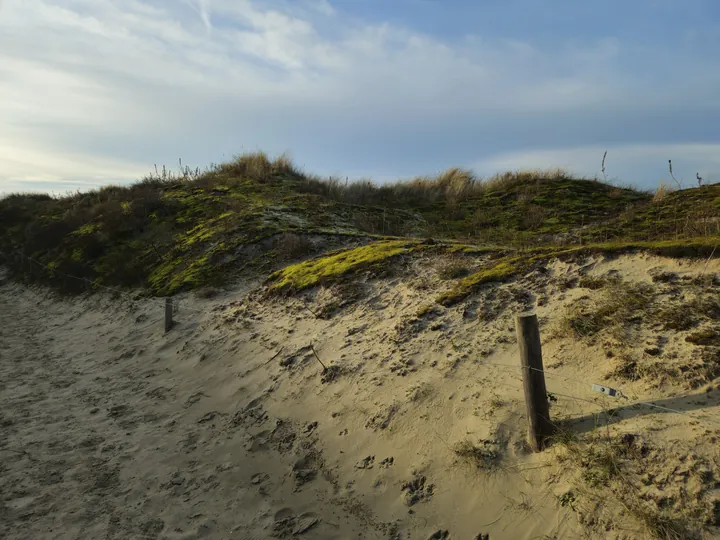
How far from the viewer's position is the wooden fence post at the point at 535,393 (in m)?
3.88

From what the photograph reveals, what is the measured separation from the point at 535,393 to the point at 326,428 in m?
2.54

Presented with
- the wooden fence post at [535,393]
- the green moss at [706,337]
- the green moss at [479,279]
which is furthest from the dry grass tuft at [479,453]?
the green moss at [479,279]

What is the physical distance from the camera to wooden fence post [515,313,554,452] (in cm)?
388

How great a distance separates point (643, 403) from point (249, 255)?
10032 millimetres

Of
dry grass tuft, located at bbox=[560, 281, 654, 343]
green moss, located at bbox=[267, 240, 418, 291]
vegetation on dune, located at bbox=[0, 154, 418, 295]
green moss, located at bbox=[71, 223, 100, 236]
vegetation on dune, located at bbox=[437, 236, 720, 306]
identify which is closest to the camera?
dry grass tuft, located at bbox=[560, 281, 654, 343]

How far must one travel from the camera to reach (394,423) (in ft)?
15.9

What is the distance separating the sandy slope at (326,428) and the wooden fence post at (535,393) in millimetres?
191

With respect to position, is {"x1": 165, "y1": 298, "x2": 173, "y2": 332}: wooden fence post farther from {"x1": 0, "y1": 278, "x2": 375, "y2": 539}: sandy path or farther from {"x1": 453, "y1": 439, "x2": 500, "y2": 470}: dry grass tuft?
{"x1": 453, "y1": 439, "x2": 500, "y2": 470}: dry grass tuft

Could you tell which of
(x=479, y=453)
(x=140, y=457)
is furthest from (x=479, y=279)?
(x=140, y=457)

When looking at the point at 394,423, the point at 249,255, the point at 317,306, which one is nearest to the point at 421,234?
the point at 249,255

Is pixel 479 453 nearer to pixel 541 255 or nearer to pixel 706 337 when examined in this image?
pixel 706 337

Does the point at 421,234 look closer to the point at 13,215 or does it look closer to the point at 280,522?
the point at 280,522

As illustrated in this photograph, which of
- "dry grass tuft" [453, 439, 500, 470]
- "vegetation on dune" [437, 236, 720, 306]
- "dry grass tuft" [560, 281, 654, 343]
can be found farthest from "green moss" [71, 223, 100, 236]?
"dry grass tuft" [560, 281, 654, 343]

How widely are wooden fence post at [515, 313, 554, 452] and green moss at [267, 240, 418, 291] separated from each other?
471 cm
